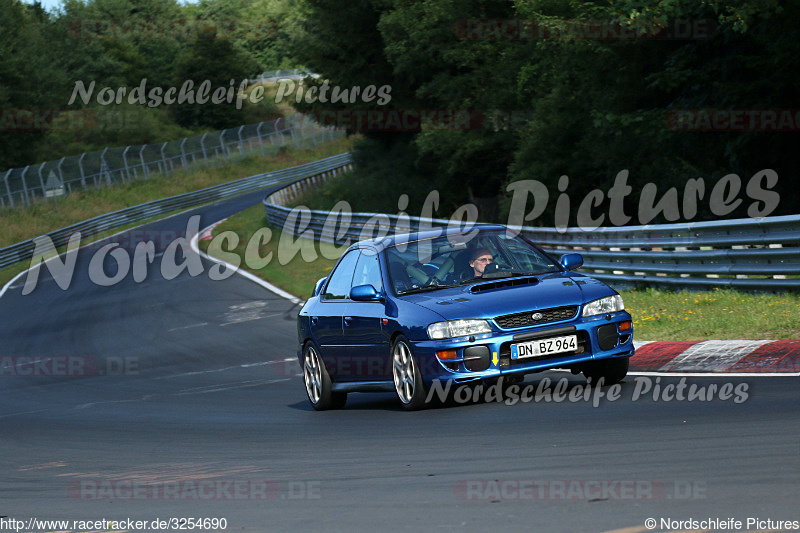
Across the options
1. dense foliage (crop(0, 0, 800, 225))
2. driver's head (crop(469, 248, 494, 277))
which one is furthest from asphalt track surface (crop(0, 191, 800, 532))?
dense foliage (crop(0, 0, 800, 225))

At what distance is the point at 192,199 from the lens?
216 feet

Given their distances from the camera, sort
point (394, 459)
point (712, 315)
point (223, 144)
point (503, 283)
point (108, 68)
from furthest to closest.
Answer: point (108, 68), point (223, 144), point (712, 315), point (503, 283), point (394, 459)

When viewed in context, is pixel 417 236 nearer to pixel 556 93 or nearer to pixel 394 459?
pixel 394 459

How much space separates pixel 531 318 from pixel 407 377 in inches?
48.1

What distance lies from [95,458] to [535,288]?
3.86 metres

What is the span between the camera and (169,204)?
6353 cm

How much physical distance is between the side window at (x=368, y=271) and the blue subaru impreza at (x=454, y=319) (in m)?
0.01

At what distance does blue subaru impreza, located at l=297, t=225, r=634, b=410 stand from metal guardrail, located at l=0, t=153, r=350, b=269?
1439 inches

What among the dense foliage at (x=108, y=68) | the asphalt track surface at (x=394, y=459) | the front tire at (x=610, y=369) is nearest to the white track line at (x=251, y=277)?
the asphalt track surface at (x=394, y=459)

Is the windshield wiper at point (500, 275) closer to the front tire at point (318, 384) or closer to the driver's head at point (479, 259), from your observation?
the driver's head at point (479, 259)

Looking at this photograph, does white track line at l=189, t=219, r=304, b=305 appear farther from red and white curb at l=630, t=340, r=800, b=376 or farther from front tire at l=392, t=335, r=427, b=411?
front tire at l=392, t=335, r=427, b=411

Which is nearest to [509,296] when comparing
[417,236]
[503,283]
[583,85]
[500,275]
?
[503,283]

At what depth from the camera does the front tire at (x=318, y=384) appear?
1068 cm

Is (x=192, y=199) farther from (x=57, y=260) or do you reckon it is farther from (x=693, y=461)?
(x=693, y=461)
